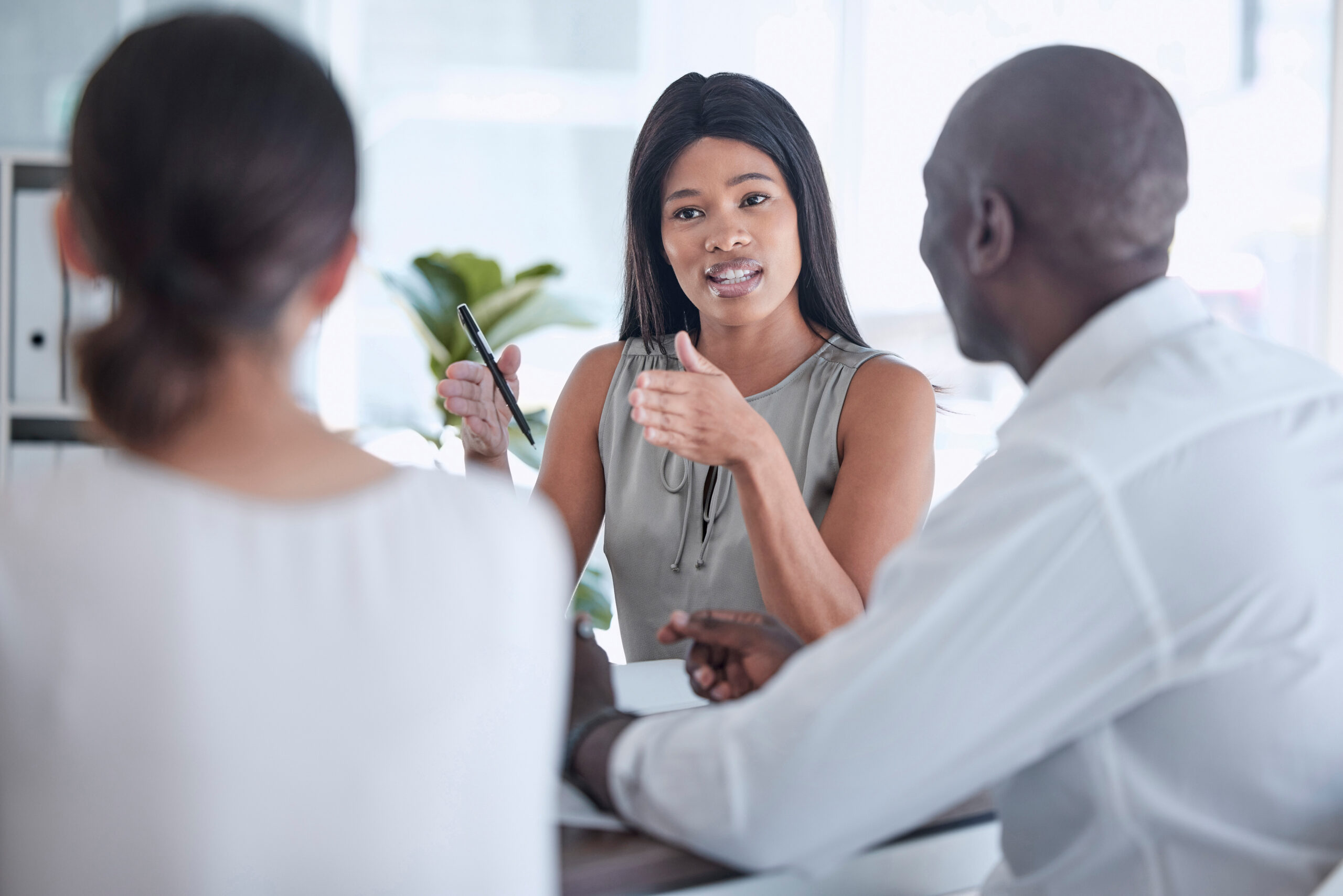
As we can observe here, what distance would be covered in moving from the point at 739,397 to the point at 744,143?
444mm

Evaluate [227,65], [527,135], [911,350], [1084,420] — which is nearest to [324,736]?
[227,65]

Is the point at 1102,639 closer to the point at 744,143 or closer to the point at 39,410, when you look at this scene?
the point at 744,143

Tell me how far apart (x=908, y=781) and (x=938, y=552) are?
0.15 metres

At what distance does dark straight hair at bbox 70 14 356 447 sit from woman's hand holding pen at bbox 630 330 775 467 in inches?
26.2

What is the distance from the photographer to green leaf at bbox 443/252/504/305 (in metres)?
2.49

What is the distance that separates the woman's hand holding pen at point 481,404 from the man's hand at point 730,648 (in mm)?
638

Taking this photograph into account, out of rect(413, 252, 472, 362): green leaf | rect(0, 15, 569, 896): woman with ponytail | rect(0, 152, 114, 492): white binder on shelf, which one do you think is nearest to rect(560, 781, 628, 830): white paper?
rect(0, 15, 569, 896): woman with ponytail

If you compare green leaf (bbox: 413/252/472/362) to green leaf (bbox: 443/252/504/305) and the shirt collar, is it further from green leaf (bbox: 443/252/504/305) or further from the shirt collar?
the shirt collar

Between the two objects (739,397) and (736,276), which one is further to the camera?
(736,276)

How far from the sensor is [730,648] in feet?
3.00

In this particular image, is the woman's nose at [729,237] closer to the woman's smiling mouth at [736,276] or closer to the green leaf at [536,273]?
the woman's smiling mouth at [736,276]

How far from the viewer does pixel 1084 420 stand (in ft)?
2.20

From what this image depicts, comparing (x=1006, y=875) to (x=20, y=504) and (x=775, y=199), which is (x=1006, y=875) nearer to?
(x=20, y=504)

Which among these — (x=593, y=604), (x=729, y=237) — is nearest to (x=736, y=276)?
(x=729, y=237)
